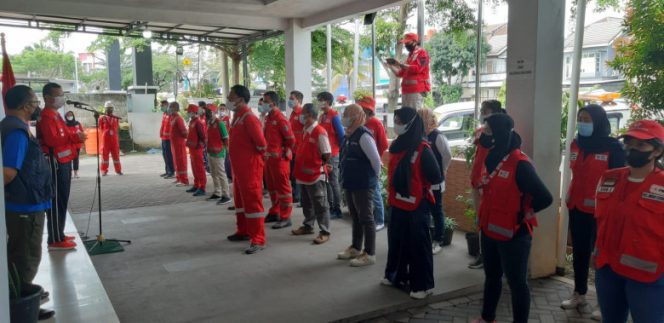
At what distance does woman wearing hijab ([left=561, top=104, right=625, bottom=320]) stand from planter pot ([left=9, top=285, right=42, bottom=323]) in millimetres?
3891

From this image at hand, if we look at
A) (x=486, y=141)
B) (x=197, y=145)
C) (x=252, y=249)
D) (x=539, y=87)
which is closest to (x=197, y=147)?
(x=197, y=145)

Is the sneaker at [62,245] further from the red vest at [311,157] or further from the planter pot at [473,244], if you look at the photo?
the planter pot at [473,244]

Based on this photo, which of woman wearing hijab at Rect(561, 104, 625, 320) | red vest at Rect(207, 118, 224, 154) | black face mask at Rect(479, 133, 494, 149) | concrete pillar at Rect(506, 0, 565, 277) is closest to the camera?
black face mask at Rect(479, 133, 494, 149)

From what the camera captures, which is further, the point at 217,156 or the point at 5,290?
the point at 217,156

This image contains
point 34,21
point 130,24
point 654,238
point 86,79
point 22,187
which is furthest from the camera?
point 86,79

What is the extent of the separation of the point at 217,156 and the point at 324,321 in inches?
217

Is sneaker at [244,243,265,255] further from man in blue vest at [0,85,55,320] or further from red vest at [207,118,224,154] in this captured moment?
red vest at [207,118,224,154]

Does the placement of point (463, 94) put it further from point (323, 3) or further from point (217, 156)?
point (217, 156)

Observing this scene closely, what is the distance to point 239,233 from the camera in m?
6.31

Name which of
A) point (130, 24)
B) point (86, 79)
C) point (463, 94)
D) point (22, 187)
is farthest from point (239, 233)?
point (86, 79)

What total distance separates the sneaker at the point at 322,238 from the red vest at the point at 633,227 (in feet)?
12.0

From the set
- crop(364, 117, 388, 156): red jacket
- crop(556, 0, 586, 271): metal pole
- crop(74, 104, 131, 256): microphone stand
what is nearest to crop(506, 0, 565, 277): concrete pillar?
crop(556, 0, 586, 271): metal pole

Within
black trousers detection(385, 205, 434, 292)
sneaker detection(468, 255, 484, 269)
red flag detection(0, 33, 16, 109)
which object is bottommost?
sneaker detection(468, 255, 484, 269)

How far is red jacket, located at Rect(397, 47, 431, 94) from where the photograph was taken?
6254mm
